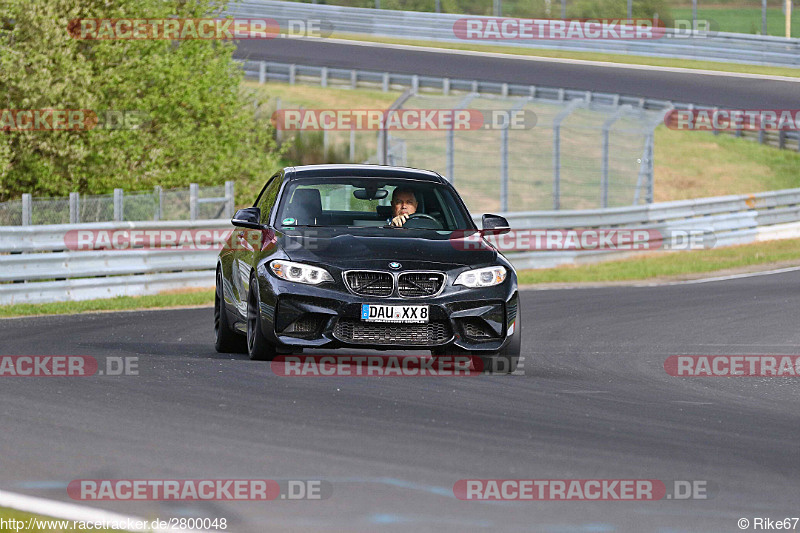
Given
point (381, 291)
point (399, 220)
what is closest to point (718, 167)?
point (399, 220)

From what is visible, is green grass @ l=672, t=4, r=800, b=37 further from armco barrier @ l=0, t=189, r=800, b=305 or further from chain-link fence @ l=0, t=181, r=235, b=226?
chain-link fence @ l=0, t=181, r=235, b=226

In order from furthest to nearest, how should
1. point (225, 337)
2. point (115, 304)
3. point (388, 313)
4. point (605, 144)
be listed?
1. point (605, 144)
2. point (115, 304)
3. point (225, 337)
4. point (388, 313)

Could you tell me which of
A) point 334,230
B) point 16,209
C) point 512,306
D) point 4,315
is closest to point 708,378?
point 512,306

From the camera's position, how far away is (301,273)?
33.9ft

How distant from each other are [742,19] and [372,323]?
47.0 m

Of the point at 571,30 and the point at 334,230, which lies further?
the point at 571,30

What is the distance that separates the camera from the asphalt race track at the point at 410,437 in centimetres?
584

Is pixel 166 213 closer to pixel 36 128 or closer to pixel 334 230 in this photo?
pixel 36 128

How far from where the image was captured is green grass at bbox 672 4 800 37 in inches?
1957

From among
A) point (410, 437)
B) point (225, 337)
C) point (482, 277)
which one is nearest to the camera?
point (410, 437)

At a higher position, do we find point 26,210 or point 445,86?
point 26,210

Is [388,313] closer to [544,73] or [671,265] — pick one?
[671,265]

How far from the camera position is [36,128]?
2534 centimetres

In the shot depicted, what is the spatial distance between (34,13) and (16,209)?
25.1ft
